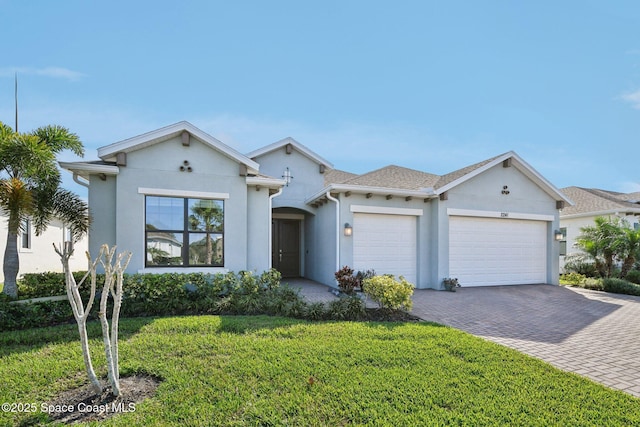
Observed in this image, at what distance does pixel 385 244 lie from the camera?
1161cm

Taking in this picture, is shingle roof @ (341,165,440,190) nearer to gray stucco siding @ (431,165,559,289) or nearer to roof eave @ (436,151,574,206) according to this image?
roof eave @ (436,151,574,206)

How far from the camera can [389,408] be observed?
3.45 m

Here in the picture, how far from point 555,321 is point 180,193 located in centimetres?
1062

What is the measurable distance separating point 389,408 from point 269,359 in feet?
6.57

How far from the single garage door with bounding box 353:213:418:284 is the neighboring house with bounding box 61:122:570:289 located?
4 cm

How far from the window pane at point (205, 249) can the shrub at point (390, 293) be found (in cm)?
469

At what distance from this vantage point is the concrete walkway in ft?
16.4

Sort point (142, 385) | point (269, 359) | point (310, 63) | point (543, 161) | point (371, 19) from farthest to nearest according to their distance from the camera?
point (543, 161)
point (310, 63)
point (371, 19)
point (269, 359)
point (142, 385)

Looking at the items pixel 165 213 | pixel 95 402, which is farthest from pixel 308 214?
pixel 95 402

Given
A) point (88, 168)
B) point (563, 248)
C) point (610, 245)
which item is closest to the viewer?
point (88, 168)

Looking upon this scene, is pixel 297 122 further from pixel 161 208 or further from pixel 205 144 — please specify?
pixel 161 208

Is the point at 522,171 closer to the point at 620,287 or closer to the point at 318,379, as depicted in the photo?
the point at 620,287

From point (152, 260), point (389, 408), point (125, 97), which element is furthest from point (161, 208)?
point (389, 408)

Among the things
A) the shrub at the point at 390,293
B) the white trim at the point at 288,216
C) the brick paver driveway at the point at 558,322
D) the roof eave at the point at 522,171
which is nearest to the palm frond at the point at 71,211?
the shrub at the point at 390,293
